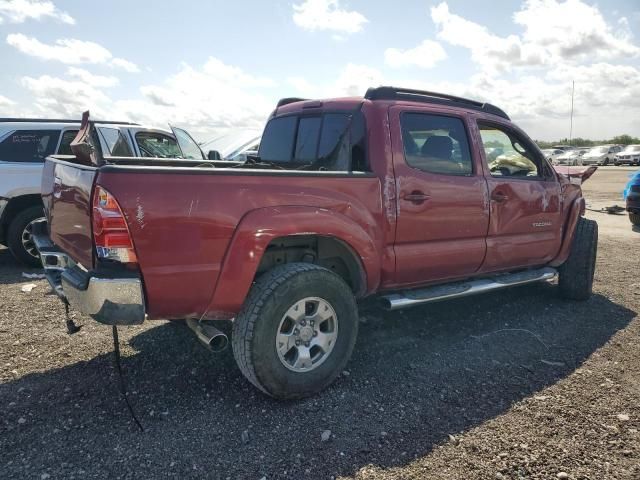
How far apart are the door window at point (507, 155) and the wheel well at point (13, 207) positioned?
5455mm

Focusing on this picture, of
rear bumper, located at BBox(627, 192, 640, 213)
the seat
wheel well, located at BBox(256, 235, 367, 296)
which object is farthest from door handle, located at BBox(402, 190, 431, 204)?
rear bumper, located at BBox(627, 192, 640, 213)

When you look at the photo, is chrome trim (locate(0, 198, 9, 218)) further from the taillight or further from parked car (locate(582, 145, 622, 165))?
parked car (locate(582, 145, 622, 165))

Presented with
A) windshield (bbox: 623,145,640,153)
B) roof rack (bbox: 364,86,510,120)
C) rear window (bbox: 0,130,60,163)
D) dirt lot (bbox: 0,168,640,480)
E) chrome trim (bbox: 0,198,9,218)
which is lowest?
dirt lot (bbox: 0,168,640,480)

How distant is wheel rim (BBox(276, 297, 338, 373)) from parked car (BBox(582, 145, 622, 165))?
42.2m

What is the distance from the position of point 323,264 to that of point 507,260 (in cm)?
187

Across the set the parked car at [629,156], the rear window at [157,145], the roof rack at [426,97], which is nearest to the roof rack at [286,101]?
the roof rack at [426,97]

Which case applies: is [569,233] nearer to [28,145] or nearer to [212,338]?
[212,338]

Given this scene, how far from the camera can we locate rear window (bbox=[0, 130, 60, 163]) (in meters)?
6.12

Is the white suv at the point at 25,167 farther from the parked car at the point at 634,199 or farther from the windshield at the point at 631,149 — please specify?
the windshield at the point at 631,149

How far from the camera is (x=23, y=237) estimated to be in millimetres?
6012

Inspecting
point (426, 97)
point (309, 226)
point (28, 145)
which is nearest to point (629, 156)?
point (426, 97)

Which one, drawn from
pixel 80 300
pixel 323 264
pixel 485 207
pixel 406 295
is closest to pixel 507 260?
pixel 485 207

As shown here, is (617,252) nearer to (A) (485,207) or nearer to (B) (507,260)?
(B) (507,260)

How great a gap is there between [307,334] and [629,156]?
136 feet
